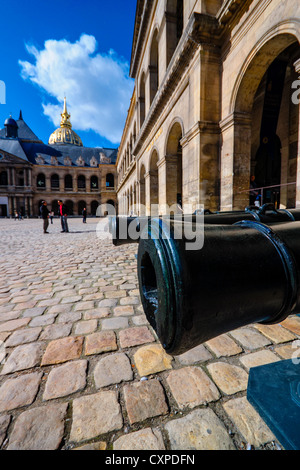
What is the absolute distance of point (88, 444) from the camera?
1062 millimetres

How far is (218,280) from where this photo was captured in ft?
2.41

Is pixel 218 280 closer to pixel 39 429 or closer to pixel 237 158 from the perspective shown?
pixel 39 429

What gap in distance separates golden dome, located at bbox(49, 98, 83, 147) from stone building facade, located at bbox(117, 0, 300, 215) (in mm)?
66073

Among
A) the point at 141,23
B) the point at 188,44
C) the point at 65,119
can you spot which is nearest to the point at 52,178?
the point at 65,119

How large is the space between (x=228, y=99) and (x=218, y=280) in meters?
7.07

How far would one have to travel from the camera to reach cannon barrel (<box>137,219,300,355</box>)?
0.71 meters

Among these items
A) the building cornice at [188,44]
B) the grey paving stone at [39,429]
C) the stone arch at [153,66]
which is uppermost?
the stone arch at [153,66]

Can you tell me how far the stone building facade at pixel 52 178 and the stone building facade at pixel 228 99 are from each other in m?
41.1

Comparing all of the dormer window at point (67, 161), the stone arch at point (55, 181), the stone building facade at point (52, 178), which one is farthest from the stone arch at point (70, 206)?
the dormer window at point (67, 161)

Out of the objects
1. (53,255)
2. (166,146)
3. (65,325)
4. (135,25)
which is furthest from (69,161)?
(65,325)

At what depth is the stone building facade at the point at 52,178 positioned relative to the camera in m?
47.3

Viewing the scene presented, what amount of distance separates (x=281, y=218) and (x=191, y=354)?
124 cm

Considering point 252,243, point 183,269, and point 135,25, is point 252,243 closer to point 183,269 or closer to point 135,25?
point 183,269

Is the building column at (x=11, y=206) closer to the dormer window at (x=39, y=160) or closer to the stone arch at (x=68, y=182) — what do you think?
the dormer window at (x=39, y=160)
